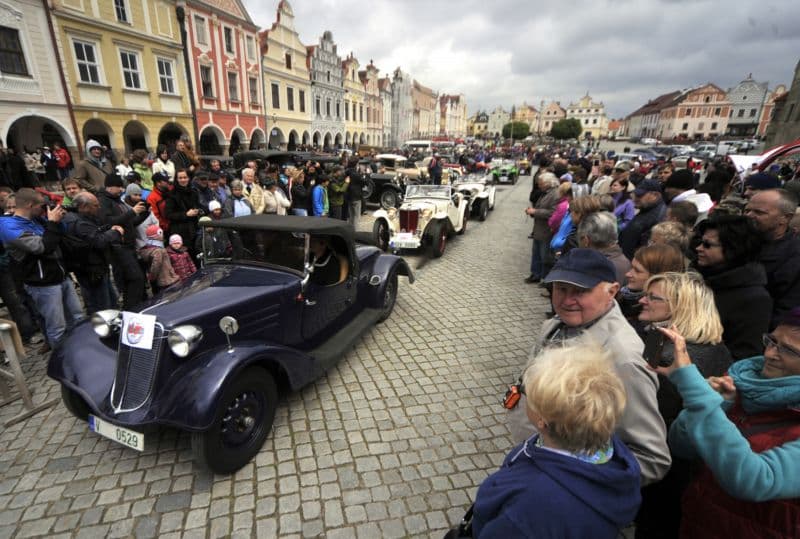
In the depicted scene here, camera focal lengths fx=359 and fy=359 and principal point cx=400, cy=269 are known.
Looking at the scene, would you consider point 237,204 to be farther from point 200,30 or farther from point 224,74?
point 224,74

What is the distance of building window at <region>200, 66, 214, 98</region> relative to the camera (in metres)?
20.1

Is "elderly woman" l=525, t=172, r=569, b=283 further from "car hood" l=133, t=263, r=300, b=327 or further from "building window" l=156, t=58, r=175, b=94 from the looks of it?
"building window" l=156, t=58, r=175, b=94

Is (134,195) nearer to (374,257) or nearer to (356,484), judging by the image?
(374,257)

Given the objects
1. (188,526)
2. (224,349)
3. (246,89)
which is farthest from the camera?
(246,89)

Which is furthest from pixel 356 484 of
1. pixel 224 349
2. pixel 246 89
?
pixel 246 89

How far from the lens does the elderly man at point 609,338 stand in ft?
4.94

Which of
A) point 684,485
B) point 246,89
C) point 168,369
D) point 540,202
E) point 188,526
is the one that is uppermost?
point 246,89

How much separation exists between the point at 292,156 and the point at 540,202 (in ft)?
41.6

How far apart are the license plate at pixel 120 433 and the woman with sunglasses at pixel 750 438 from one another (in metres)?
3.16

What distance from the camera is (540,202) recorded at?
6.50 m

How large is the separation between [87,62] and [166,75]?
153 inches

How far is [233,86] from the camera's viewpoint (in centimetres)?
2242

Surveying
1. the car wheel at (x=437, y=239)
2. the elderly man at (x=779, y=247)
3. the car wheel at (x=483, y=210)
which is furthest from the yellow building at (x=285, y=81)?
the elderly man at (x=779, y=247)

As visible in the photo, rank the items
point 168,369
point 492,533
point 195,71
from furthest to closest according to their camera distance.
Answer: point 195,71 < point 168,369 < point 492,533
